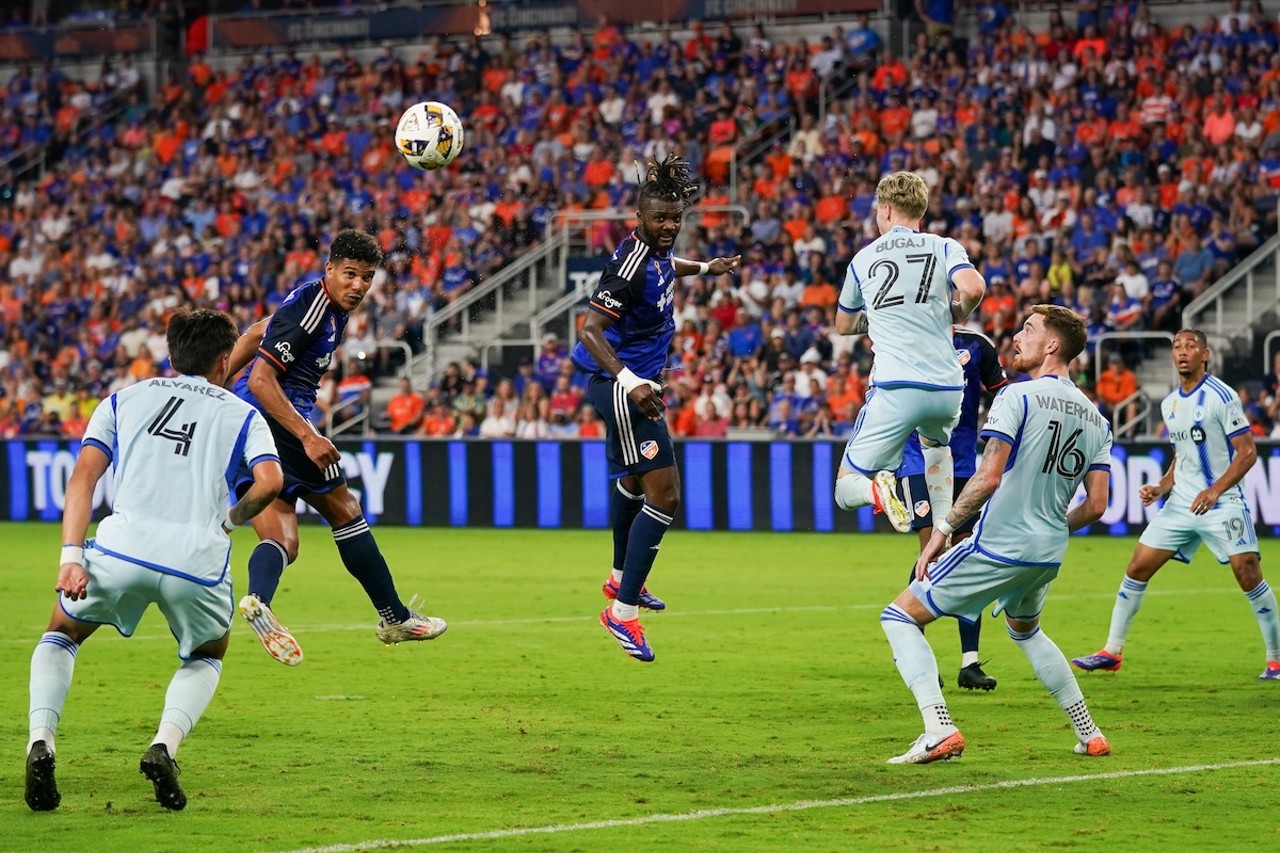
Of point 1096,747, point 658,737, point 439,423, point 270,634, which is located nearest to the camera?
point 1096,747

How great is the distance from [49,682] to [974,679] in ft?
17.6

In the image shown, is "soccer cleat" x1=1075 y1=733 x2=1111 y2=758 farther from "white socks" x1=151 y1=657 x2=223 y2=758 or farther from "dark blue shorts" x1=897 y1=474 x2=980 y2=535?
"white socks" x1=151 y1=657 x2=223 y2=758

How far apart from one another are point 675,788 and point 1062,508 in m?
2.00

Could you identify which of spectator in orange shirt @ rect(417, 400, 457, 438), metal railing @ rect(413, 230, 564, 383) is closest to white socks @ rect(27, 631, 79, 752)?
spectator in orange shirt @ rect(417, 400, 457, 438)

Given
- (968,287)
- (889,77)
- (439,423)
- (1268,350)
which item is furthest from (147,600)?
(889,77)

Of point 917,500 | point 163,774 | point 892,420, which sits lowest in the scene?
point 163,774

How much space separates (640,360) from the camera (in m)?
11.0

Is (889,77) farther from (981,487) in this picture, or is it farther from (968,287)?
(981,487)

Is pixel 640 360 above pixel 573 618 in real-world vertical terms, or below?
above

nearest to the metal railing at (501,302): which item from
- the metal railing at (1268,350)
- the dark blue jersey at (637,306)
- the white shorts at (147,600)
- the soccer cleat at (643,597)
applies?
the metal railing at (1268,350)

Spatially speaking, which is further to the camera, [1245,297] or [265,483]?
[1245,297]

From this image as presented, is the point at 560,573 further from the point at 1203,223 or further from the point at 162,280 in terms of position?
the point at 162,280

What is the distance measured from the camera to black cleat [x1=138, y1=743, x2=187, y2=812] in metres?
6.93

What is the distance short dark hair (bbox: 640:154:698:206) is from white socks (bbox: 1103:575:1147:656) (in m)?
3.39
